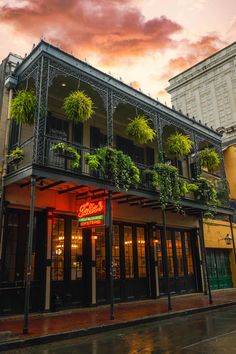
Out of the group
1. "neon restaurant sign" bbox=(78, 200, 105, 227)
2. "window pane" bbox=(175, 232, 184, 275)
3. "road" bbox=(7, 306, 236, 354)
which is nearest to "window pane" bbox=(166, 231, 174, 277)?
"window pane" bbox=(175, 232, 184, 275)

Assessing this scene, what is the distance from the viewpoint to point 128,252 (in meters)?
13.7

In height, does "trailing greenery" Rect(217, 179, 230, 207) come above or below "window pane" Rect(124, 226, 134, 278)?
above

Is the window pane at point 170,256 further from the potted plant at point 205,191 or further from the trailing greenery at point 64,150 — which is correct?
the trailing greenery at point 64,150

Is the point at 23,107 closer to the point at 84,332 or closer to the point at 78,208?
the point at 78,208

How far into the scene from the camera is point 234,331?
754cm

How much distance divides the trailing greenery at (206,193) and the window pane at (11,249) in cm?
846

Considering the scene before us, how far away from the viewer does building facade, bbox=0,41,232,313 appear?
9.81m

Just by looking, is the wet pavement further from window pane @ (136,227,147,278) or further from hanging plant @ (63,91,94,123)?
hanging plant @ (63,91,94,123)

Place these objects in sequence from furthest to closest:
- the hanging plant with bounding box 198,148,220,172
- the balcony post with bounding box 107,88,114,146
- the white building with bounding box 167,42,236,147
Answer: the white building with bounding box 167,42,236,147 → the hanging plant with bounding box 198,148,220,172 → the balcony post with bounding box 107,88,114,146

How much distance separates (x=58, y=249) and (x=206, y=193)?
24.7 ft

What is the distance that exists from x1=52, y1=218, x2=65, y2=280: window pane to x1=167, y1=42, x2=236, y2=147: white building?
907 inches

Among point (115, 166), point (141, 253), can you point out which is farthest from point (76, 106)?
point (141, 253)

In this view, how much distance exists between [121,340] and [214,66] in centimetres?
3283

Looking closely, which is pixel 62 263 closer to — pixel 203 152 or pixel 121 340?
pixel 121 340
